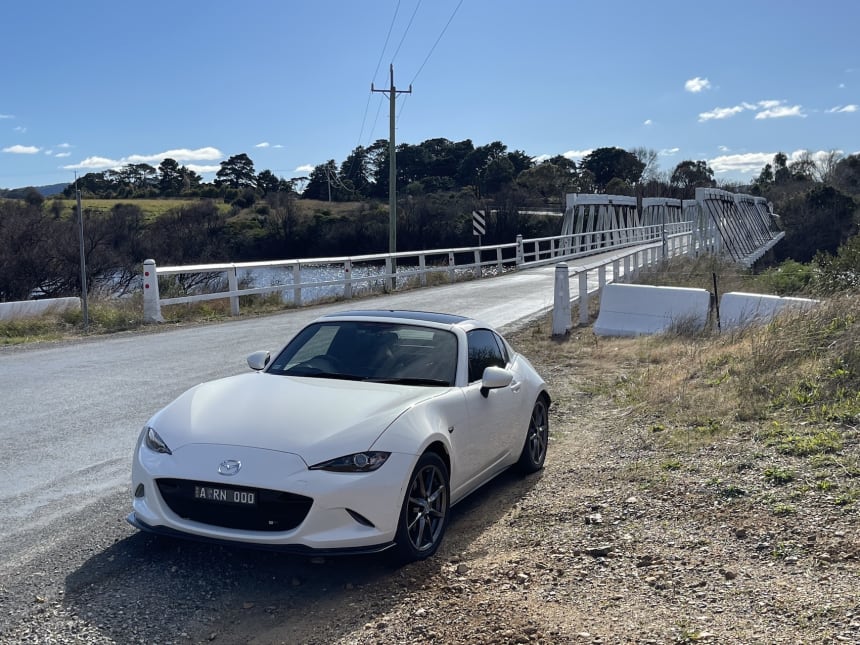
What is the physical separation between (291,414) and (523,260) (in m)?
30.7

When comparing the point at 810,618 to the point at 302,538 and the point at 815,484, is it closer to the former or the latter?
the point at 815,484

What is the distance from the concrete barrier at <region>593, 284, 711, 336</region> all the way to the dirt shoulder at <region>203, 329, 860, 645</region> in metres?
7.53

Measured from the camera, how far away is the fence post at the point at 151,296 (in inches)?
645

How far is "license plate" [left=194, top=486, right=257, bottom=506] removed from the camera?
427cm

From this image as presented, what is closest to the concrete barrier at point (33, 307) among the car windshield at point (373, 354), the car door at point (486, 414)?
the car windshield at point (373, 354)

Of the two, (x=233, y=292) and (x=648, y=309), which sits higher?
(x=233, y=292)

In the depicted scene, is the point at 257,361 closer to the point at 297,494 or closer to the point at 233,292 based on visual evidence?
the point at 297,494

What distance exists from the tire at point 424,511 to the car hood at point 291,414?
356 mm

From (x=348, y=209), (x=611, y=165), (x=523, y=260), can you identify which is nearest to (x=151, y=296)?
(x=523, y=260)

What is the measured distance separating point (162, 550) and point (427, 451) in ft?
5.38

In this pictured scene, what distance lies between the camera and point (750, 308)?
42.8 feet

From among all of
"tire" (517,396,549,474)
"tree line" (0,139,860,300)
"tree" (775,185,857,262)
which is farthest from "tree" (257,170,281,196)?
"tire" (517,396,549,474)

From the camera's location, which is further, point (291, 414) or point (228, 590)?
point (291, 414)

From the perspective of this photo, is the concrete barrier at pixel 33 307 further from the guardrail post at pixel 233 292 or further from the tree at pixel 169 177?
the tree at pixel 169 177
